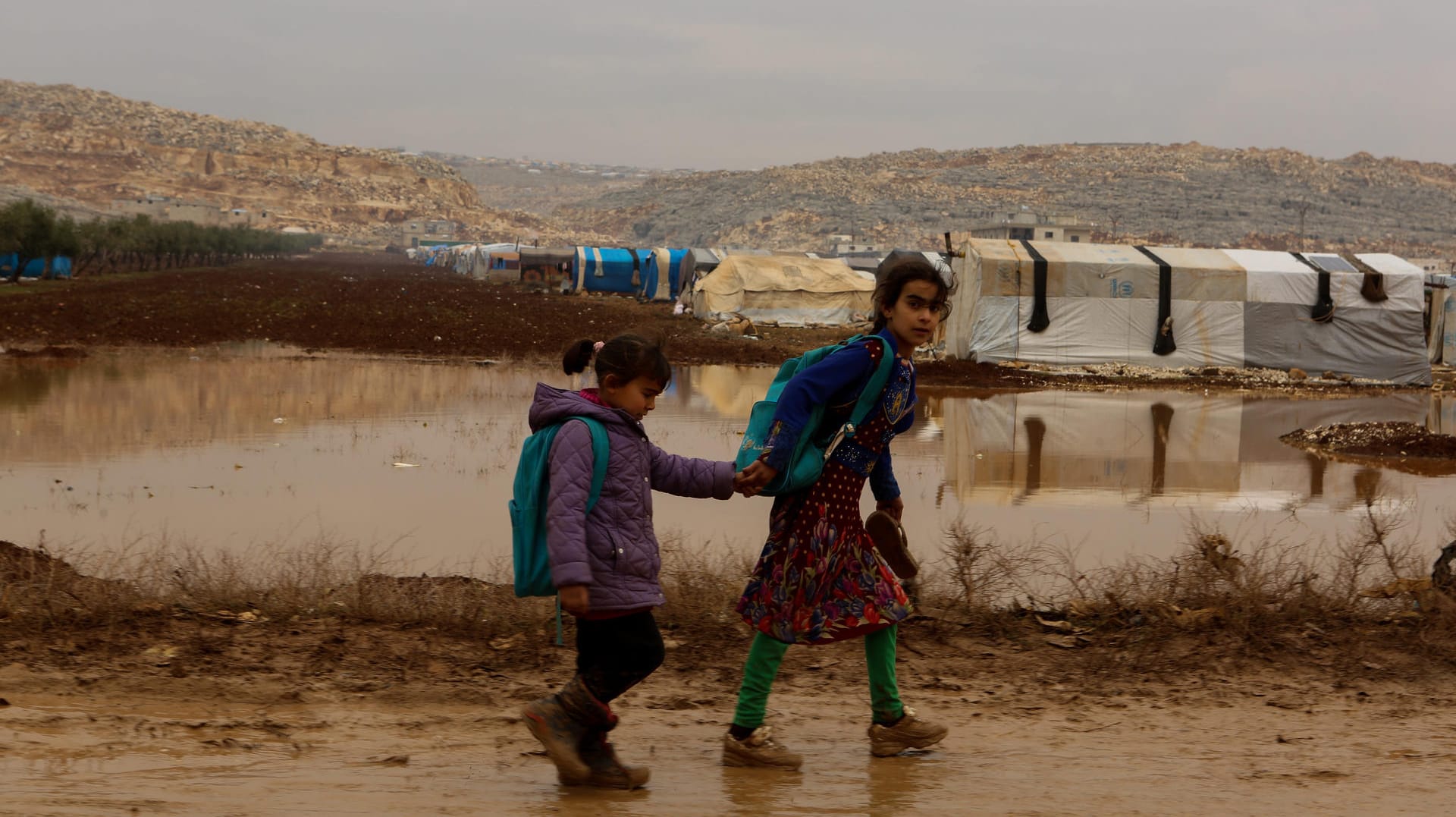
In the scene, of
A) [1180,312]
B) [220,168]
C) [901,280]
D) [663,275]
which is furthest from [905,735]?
[220,168]

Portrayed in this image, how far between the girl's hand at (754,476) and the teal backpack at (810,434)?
1.3 inches

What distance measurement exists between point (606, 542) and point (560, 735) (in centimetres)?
57

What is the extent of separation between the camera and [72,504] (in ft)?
27.3

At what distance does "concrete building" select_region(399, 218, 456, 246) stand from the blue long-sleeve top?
15395cm

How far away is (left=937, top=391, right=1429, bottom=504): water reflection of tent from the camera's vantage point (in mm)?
10711

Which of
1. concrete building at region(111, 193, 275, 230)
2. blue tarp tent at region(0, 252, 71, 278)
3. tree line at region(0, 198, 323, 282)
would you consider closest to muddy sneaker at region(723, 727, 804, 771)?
tree line at region(0, 198, 323, 282)

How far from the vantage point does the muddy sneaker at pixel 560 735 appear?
3693mm

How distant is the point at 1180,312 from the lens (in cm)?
2320

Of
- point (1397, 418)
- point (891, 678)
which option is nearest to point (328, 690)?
point (891, 678)

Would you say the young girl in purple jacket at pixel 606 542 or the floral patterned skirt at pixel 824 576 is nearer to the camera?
the young girl in purple jacket at pixel 606 542

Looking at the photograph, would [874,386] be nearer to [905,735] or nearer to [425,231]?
[905,735]

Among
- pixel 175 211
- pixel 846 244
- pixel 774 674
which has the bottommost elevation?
pixel 774 674

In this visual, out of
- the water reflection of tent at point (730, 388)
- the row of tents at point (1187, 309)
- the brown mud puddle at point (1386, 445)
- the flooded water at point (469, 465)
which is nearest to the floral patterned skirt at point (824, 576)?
the flooded water at point (469, 465)

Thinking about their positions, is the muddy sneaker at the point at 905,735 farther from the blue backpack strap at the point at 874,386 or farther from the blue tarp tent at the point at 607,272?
the blue tarp tent at the point at 607,272
